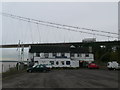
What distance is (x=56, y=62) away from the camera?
80062mm

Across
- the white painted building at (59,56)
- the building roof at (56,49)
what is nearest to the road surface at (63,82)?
the white painted building at (59,56)

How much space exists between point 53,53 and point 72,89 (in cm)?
6862

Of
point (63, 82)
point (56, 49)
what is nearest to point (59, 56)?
point (56, 49)

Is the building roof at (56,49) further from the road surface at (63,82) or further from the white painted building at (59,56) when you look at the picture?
the road surface at (63,82)

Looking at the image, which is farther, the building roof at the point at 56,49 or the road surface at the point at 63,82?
the building roof at the point at 56,49

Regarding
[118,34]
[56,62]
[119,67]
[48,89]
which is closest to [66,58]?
[56,62]

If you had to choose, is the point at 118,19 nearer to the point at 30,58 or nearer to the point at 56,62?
the point at 56,62

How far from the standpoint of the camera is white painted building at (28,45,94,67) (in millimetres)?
79875

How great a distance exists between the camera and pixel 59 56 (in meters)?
82.5

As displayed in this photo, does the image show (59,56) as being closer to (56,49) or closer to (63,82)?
(56,49)

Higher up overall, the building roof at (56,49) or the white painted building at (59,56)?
the building roof at (56,49)

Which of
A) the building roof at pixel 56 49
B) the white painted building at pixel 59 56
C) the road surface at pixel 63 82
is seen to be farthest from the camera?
the building roof at pixel 56 49

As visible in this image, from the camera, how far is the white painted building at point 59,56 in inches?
3145

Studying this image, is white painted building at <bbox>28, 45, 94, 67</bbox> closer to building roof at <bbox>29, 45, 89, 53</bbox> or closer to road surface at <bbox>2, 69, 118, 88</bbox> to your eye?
building roof at <bbox>29, 45, 89, 53</bbox>
